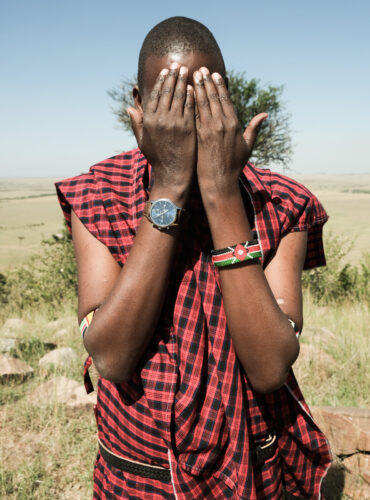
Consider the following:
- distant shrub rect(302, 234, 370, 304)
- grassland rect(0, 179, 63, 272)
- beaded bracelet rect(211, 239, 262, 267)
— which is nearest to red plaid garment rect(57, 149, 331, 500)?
beaded bracelet rect(211, 239, 262, 267)

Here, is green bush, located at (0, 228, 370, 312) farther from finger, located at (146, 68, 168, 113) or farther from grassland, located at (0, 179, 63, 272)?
finger, located at (146, 68, 168, 113)

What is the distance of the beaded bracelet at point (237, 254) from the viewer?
1.25 meters

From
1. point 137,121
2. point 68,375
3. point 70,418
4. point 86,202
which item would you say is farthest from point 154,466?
point 68,375

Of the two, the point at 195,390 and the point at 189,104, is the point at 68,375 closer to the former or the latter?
the point at 195,390

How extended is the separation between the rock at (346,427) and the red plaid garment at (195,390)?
54.9 inches

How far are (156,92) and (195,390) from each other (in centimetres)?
87

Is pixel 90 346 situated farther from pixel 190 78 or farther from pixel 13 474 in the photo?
pixel 13 474

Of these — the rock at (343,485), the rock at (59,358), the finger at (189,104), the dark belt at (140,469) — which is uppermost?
the finger at (189,104)

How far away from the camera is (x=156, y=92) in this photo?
124 centimetres

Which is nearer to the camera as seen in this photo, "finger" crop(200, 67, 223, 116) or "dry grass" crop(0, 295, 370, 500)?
"finger" crop(200, 67, 223, 116)

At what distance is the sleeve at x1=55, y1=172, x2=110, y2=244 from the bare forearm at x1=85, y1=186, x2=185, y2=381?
19 centimetres

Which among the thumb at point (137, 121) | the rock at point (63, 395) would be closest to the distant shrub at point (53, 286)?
the rock at point (63, 395)

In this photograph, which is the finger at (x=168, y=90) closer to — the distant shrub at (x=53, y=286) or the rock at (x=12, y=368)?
the rock at (x=12, y=368)

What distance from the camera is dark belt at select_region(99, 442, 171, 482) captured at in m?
1.38
